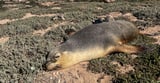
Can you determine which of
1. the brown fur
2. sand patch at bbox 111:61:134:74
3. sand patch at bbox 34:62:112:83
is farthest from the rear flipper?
sand patch at bbox 34:62:112:83

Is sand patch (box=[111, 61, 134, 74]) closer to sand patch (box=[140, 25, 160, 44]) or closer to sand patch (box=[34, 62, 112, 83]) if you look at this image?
sand patch (box=[34, 62, 112, 83])

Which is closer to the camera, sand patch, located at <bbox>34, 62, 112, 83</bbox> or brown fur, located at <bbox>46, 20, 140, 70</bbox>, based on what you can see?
sand patch, located at <bbox>34, 62, 112, 83</bbox>

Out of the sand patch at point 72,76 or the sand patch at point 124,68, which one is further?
the sand patch at point 124,68

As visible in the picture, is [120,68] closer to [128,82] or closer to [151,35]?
[128,82]

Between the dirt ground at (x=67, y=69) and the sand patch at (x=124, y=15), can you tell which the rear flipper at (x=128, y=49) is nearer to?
the dirt ground at (x=67, y=69)

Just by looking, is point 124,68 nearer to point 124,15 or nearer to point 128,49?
point 128,49

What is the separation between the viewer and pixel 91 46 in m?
7.80

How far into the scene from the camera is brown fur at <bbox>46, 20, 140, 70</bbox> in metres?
7.38

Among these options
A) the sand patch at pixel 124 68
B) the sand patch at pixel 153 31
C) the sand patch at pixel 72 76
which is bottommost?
the sand patch at pixel 72 76

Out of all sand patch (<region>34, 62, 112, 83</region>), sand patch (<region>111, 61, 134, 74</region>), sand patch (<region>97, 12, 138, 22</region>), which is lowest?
sand patch (<region>34, 62, 112, 83</region>)

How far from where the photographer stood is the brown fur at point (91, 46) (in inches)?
291

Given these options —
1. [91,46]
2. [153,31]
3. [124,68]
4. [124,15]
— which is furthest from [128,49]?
[124,15]

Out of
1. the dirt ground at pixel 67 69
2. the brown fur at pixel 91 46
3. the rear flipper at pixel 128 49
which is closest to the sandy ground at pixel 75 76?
the dirt ground at pixel 67 69

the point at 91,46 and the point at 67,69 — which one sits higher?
the point at 91,46
